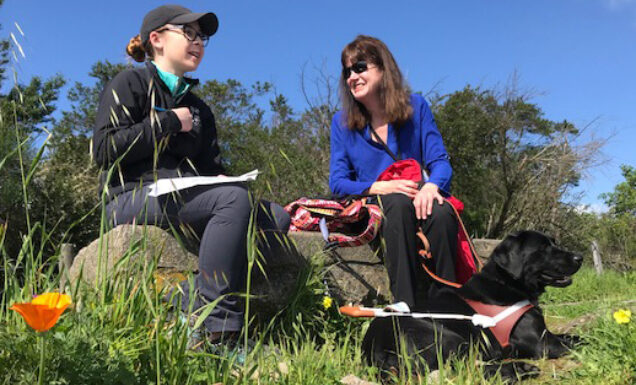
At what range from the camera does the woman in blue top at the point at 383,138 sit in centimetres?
347

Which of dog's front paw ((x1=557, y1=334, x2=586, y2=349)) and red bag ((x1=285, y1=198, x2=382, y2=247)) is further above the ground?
red bag ((x1=285, y1=198, x2=382, y2=247))

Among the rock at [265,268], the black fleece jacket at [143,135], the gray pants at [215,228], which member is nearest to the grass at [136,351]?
the gray pants at [215,228]

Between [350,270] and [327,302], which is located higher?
[350,270]

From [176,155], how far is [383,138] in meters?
1.62

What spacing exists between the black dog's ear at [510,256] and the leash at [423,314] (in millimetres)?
190

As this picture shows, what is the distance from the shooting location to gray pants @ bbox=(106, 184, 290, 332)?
249 cm

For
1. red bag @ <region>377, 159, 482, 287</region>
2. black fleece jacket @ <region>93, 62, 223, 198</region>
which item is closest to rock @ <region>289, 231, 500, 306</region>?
red bag @ <region>377, 159, 482, 287</region>

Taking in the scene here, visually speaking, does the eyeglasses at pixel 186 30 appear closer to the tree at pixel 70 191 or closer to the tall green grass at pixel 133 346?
the tall green grass at pixel 133 346

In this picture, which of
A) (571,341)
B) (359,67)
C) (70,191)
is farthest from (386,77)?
(70,191)

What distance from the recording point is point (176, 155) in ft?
9.78

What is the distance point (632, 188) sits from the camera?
130ft

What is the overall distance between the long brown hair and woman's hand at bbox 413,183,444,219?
0.69 metres

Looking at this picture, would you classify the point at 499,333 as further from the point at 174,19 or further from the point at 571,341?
the point at 174,19

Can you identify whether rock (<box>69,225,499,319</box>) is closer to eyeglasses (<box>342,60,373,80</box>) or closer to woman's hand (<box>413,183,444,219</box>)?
woman's hand (<box>413,183,444,219</box>)
